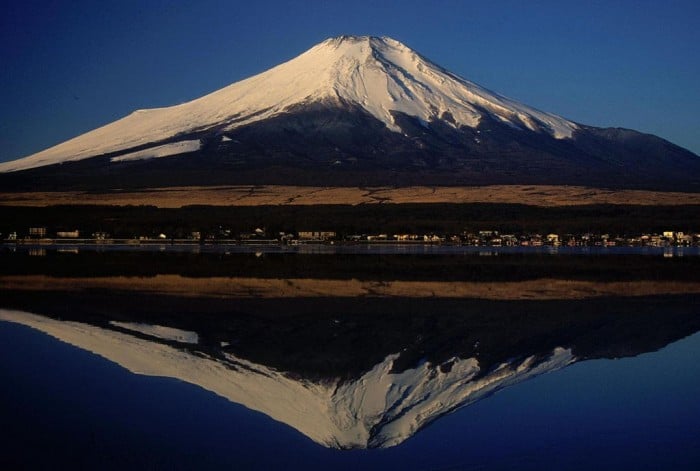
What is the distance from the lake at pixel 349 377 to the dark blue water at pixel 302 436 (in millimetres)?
23

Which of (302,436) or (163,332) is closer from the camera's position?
(302,436)

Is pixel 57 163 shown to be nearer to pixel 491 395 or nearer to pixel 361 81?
pixel 361 81

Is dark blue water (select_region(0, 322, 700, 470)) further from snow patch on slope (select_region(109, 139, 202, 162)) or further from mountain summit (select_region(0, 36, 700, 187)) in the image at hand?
snow patch on slope (select_region(109, 139, 202, 162))

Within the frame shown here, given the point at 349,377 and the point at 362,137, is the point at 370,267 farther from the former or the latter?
the point at 362,137

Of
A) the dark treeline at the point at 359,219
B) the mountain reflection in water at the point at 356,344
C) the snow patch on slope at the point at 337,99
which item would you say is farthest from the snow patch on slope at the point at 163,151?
the mountain reflection in water at the point at 356,344

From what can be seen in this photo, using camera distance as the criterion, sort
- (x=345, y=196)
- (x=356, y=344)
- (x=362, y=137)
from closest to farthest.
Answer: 1. (x=356, y=344)
2. (x=345, y=196)
3. (x=362, y=137)

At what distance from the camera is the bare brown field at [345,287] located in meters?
19.5

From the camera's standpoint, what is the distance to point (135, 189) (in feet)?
233

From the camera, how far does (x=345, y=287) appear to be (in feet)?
68.9

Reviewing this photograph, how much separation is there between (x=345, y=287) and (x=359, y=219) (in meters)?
34.5

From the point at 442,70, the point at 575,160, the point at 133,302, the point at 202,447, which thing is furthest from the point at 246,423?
the point at 442,70

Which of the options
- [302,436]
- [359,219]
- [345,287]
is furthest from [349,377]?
[359,219]

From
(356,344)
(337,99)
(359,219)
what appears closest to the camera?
(356,344)

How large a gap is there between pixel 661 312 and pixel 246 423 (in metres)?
9.79
